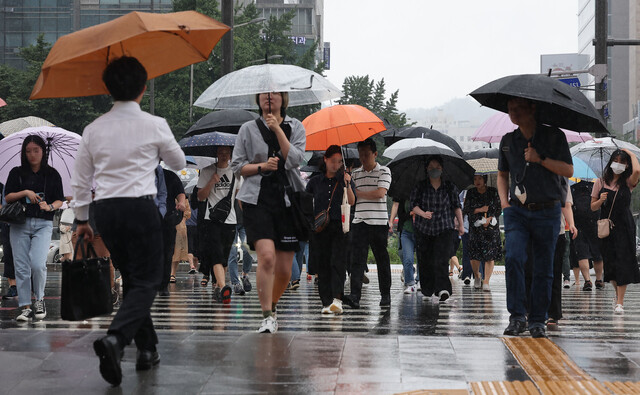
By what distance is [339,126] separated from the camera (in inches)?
451

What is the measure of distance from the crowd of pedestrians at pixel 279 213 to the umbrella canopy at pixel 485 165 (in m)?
0.33

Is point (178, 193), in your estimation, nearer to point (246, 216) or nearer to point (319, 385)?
point (246, 216)

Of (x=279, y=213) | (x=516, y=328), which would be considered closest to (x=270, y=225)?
(x=279, y=213)

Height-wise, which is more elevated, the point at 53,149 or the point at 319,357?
the point at 53,149

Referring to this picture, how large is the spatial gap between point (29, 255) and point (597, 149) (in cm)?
834

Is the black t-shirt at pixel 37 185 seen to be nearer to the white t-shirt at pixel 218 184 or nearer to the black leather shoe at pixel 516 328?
the white t-shirt at pixel 218 184

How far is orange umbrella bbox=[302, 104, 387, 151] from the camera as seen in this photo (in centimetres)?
1128

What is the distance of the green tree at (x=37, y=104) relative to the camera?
46844mm

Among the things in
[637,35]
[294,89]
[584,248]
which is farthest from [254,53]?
[637,35]

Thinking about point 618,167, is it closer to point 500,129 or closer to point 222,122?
point 500,129

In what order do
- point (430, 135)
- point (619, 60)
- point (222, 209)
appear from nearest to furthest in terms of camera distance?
point (222, 209) → point (430, 135) → point (619, 60)

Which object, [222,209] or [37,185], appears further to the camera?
[222,209]

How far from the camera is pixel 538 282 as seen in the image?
8148 millimetres

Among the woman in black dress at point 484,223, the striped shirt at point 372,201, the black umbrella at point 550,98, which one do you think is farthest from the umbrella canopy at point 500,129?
the black umbrella at point 550,98
